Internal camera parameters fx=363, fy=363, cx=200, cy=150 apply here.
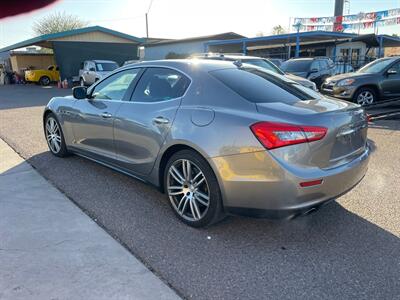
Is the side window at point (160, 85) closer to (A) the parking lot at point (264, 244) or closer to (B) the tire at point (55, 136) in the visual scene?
(A) the parking lot at point (264, 244)

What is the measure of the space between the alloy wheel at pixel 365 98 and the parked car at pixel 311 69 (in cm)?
325

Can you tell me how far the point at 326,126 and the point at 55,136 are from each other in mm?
4397

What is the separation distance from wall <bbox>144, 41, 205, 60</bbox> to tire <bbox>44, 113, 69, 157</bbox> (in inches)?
1070

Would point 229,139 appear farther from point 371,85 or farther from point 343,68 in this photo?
point 343,68

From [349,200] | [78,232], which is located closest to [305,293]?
[349,200]

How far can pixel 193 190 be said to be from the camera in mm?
3457

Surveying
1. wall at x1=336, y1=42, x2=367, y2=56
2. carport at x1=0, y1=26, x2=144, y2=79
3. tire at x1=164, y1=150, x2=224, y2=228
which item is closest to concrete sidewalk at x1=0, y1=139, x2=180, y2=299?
tire at x1=164, y1=150, x2=224, y2=228

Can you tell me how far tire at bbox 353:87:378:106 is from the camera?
33.4 ft

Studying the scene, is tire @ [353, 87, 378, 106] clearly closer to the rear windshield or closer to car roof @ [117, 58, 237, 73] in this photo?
the rear windshield

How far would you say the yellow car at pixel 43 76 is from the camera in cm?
2991

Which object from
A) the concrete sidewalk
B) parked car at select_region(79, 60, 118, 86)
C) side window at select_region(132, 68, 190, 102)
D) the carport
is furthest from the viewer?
the carport

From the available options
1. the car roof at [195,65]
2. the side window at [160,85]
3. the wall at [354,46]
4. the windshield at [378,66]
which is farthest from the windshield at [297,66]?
the wall at [354,46]

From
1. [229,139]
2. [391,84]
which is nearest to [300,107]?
[229,139]

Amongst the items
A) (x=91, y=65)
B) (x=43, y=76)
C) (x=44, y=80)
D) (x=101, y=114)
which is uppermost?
(x=101, y=114)
